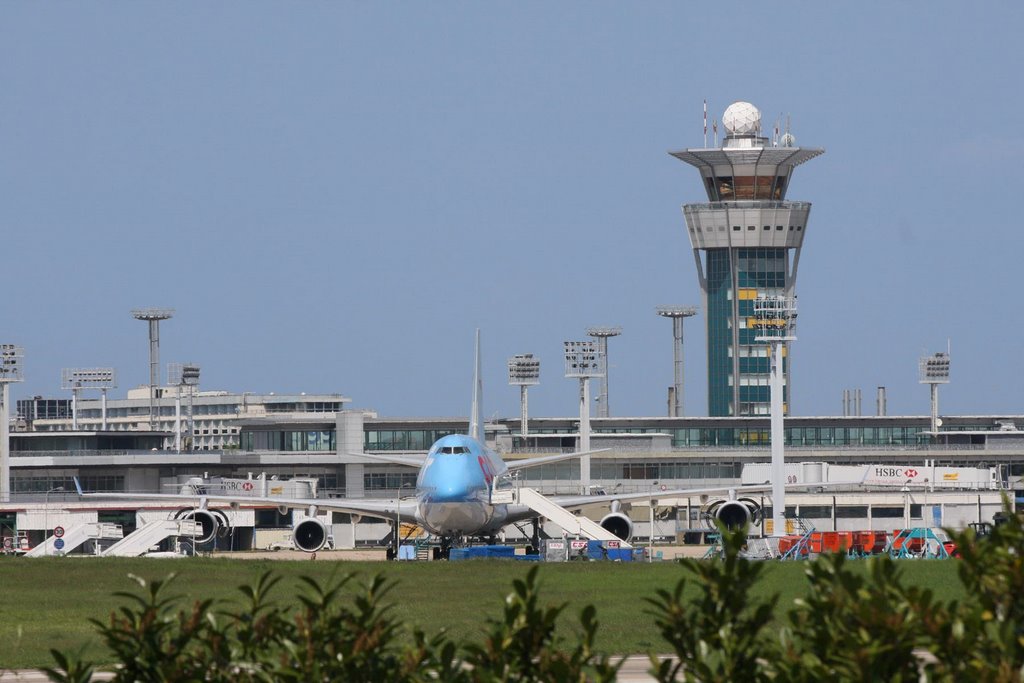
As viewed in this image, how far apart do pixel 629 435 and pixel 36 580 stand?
369ft

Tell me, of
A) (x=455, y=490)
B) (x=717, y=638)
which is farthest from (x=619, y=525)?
(x=717, y=638)

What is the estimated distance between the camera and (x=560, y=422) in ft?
584

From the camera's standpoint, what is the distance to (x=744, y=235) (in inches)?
7594

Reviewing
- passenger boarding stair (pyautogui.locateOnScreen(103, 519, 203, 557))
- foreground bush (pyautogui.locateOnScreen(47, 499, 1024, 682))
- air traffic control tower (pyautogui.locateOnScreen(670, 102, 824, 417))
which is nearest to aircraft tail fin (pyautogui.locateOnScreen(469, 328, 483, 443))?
passenger boarding stair (pyautogui.locateOnScreen(103, 519, 203, 557))

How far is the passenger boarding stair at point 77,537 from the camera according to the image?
81.3 m

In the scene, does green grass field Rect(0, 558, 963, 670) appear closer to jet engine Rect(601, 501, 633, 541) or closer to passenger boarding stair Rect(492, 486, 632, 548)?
passenger boarding stair Rect(492, 486, 632, 548)

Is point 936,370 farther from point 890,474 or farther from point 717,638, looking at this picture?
point 717,638

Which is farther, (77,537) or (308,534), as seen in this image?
(77,537)

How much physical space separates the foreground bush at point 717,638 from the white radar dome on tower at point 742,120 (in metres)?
183

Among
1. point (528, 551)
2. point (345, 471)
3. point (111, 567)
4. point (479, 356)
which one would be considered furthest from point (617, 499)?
point (345, 471)

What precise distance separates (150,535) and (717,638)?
6846 centimetres

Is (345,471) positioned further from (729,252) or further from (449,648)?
(449,648)

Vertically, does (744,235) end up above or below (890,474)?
above

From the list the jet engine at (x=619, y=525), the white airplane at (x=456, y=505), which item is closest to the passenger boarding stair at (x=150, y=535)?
the white airplane at (x=456, y=505)
